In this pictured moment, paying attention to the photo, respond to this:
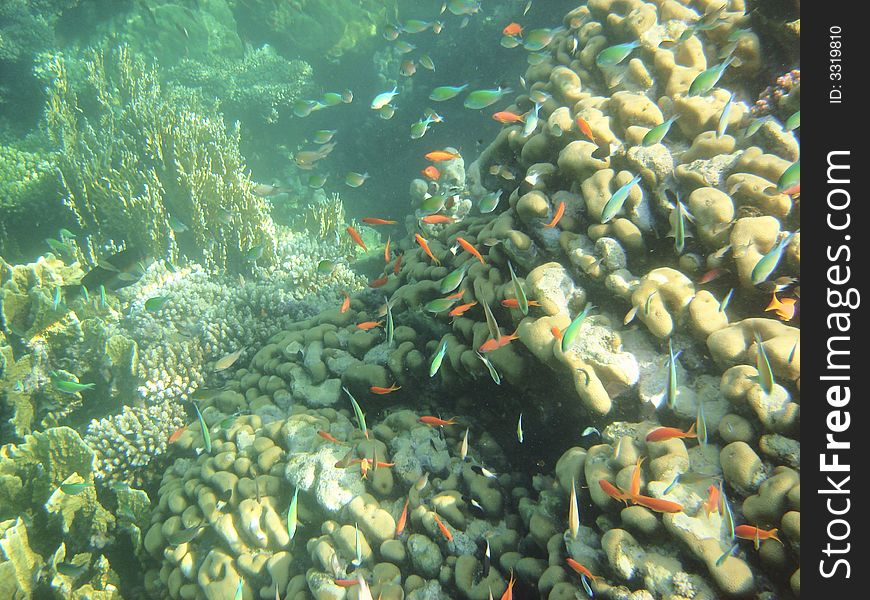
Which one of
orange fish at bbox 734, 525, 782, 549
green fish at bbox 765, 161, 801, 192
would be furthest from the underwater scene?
green fish at bbox 765, 161, 801, 192

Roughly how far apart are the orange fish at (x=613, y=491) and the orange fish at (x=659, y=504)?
8cm

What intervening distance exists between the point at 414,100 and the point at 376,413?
8919mm

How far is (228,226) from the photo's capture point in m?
7.02

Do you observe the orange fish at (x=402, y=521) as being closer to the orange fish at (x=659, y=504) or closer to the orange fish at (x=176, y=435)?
the orange fish at (x=659, y=504)

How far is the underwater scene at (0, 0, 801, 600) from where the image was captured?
2354 millimetres

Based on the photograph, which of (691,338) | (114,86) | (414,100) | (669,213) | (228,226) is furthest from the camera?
(414,100)

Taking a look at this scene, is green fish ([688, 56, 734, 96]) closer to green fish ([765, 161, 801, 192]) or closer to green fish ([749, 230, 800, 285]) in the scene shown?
green fish ([765, 161, 801, 192])

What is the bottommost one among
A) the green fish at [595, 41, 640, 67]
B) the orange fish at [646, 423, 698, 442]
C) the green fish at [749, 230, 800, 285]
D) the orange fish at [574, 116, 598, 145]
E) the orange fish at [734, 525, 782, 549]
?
the orange fish at [734, 525, 782, 549]

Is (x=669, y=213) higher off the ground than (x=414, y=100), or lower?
lower

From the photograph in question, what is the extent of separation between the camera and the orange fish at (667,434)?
2275 millimetres

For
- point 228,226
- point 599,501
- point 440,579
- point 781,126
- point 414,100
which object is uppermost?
point 414,100

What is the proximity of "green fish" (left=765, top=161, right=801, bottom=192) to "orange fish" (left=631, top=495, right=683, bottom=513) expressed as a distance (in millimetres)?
1892
